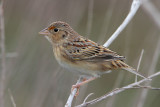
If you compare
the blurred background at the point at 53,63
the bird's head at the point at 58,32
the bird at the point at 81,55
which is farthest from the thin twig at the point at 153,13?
the bird's head at the point at 58,32

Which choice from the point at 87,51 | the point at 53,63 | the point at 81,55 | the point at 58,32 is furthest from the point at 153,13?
the point at 53,63

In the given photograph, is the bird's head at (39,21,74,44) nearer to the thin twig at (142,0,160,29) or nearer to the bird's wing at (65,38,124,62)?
the bird's wing at (65,38,124,62)

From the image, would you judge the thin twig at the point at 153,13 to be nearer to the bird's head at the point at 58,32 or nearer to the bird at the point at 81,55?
the bird at the point at 81,55

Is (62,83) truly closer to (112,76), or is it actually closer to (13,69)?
(13,69)

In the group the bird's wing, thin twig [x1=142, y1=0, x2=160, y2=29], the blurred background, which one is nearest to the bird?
the bird's wing

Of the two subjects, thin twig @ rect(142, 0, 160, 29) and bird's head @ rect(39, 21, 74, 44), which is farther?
bird's head @ rect(39, 21, 74, 44)

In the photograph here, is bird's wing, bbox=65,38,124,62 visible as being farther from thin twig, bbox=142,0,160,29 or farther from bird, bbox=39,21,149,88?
thin twig, bbox=142,0,160,29

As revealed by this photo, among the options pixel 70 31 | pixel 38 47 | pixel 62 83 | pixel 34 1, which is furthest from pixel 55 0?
pixel 62 83

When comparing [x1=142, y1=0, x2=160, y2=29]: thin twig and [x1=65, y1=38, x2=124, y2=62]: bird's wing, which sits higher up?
[x1=142, y1=0, x2=160, y2=29]: thin twig
